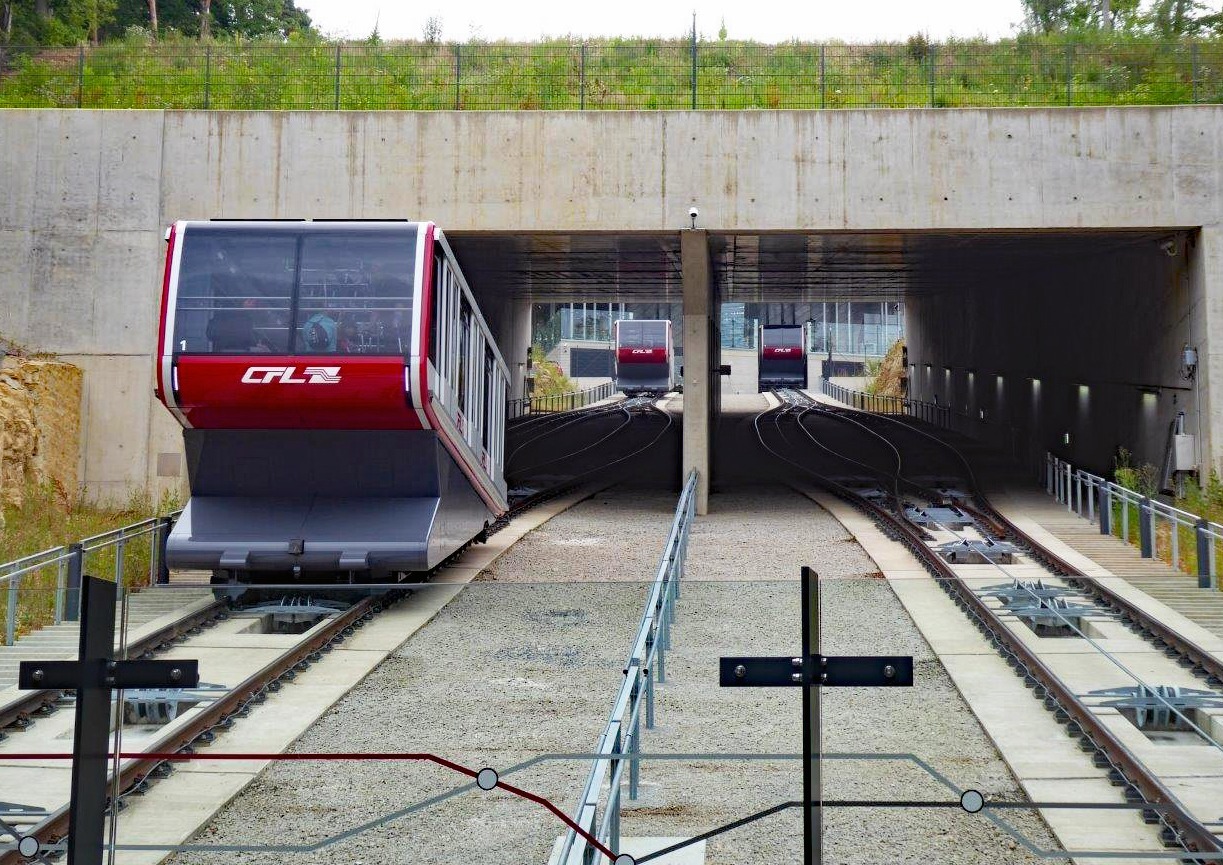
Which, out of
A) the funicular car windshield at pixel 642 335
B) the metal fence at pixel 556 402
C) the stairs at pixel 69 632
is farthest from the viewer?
the funicular car windshield at pixel 642 335

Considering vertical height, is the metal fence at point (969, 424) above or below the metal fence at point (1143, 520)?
above

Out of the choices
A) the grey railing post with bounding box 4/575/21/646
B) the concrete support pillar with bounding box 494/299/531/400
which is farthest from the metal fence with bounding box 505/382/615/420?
the grey railing post with bounding box 4/575/21/646

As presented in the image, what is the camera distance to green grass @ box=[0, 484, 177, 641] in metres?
13.1

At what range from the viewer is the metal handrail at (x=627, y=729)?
5492 millimetres

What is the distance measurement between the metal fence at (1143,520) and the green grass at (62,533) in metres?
10.9

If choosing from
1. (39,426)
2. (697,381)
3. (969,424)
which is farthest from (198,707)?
(969,424)

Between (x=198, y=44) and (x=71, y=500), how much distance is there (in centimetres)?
1050

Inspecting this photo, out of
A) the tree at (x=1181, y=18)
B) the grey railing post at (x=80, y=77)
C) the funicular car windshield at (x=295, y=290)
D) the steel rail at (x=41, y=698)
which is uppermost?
the tree at (x=1181, y=18)

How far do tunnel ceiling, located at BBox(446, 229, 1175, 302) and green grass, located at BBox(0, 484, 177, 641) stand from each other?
7.56m

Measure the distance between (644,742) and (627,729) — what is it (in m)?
0.32

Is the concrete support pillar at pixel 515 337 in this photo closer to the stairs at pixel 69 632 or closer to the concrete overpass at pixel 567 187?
the concrete overpass at pixel 567 187

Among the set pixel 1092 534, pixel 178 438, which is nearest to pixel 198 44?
pixel 178 438

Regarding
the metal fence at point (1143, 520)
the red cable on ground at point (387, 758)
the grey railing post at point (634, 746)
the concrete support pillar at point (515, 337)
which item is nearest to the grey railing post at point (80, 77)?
the concrete support pillar at point (515, 337)

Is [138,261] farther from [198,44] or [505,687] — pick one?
[505,687]
